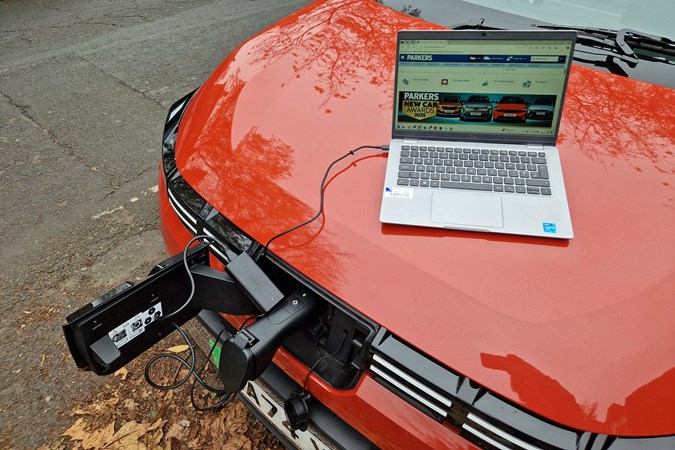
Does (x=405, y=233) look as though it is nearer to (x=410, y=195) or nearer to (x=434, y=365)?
(x=410, y=195)

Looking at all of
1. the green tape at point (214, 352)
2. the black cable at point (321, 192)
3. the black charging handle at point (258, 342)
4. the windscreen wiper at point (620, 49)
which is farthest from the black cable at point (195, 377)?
the windscreen wiper at point (620, 49)

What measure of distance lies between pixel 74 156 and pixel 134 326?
9.09 feet

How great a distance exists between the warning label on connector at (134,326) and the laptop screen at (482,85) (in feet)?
3.13

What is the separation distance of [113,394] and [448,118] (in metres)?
1.82

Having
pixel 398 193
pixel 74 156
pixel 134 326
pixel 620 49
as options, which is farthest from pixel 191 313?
pixel 74 156

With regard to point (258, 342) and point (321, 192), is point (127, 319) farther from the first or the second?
point (321, 192)

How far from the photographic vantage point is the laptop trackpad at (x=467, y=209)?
136 centimetres

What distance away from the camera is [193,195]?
1.66m

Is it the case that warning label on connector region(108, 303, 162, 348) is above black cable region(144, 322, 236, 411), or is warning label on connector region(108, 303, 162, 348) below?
above

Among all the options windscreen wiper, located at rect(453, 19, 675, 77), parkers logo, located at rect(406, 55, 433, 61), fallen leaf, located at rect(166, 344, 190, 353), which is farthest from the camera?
fallen leaf, located at rect(166, 344, 190, 353)

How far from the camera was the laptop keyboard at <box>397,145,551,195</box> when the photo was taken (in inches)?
58.1

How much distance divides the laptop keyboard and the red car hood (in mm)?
83

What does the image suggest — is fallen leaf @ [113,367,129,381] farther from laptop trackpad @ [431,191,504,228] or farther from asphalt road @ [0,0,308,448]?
laptop trackpad @ [431,191,504,228]

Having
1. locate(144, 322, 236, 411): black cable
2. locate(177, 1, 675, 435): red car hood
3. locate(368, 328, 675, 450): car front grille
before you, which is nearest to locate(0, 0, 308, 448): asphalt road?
Result: locate(144, 322, 236, 411): black cable
